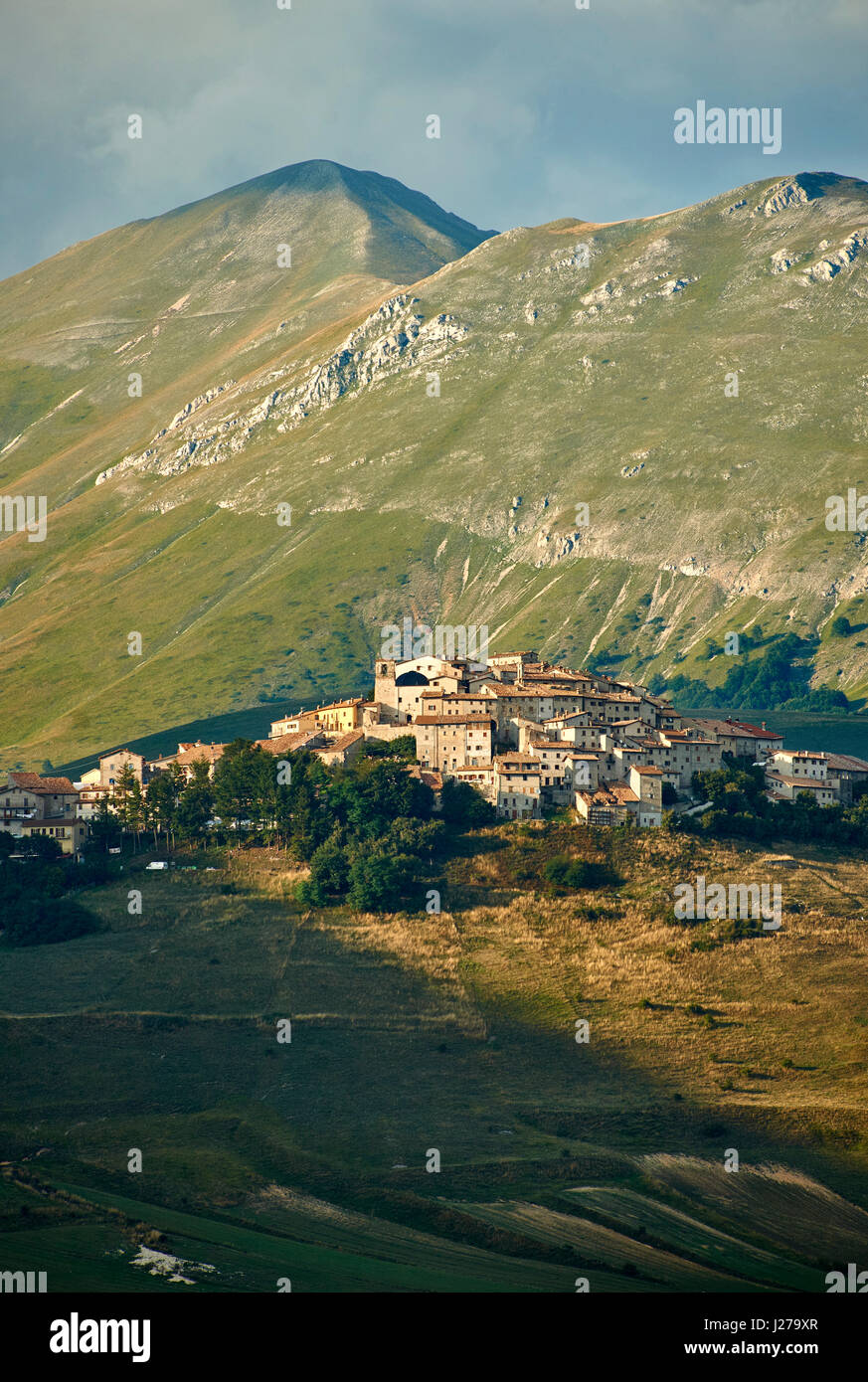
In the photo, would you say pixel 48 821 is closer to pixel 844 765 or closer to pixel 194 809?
pixel 194 809

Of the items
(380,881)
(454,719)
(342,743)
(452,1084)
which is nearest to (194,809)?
(342,743)

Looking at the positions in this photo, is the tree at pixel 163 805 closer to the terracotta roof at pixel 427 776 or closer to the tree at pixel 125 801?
the tree at pixel 125 801

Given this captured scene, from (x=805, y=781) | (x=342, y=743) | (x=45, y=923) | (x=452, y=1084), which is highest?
(x=342, y=743)

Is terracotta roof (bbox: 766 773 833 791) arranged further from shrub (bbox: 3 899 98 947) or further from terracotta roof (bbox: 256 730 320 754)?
shrub (bbox: 3 899 98 947)

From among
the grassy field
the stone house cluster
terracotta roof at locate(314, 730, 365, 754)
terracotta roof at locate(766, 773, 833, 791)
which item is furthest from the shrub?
terracotta roof at locate(766, 773, 833, 791)

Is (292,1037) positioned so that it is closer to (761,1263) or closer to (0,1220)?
(0,1220)

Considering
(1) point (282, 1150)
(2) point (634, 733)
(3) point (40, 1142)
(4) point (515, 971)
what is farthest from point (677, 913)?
(3) point (40, 1142)

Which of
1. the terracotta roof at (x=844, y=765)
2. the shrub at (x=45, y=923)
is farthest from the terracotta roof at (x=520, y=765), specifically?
the shrub at (x=45, y=923)
